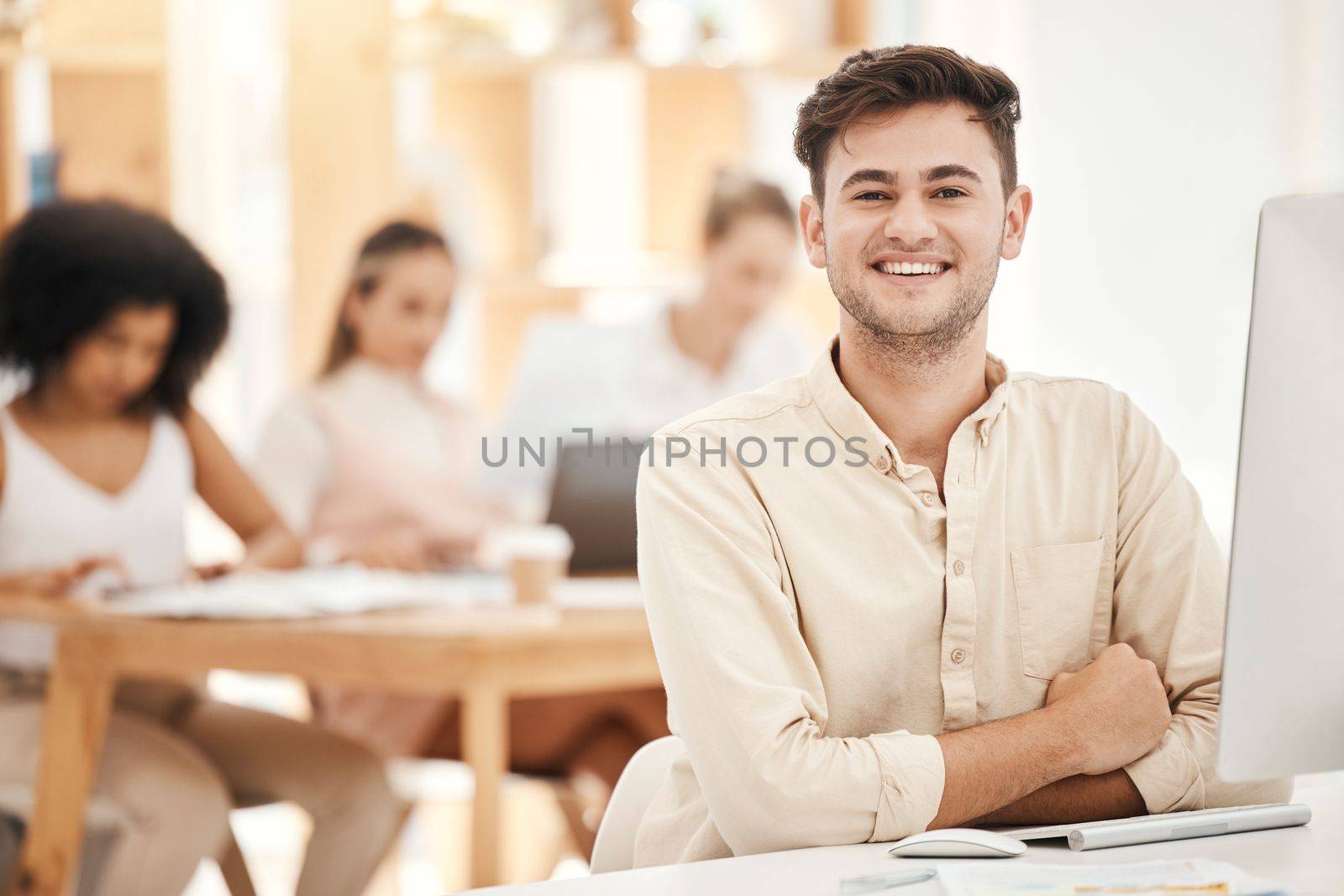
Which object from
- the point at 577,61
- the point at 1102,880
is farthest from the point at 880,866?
the point at 577,61

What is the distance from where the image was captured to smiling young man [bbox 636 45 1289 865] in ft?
4.23

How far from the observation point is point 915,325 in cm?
140

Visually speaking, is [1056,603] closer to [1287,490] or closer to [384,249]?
[1287,490]

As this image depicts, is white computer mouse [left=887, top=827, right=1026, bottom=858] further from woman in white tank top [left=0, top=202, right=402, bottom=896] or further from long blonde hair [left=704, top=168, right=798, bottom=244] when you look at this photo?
long blonde hair [left=704, top=168, right=798, bottom=244]

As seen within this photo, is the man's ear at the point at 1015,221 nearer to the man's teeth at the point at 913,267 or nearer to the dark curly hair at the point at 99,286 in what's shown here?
the man's teeth at the point at 913,267

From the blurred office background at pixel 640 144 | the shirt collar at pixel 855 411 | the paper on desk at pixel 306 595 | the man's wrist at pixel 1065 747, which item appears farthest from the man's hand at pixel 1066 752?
the blurred office background at pixel 640 144

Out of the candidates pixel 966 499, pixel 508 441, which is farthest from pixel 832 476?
pixel 508 441

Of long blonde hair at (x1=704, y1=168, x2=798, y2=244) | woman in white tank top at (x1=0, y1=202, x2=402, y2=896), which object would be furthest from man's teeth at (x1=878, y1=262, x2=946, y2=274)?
long blonde hair at (x1=704, y1=168, x2=798, y2=244)

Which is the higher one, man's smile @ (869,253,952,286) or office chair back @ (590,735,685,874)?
man's smile @ (869,253,952,286)

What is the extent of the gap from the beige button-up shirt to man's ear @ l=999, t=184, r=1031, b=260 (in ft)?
0.42

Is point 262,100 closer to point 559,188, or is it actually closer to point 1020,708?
point 559,188

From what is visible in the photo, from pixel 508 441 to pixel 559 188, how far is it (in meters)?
0.84

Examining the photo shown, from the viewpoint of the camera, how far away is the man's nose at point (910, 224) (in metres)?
1.37

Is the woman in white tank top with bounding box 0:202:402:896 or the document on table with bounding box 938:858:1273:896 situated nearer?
the document on table with bounding box 938:858:1273:896
